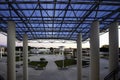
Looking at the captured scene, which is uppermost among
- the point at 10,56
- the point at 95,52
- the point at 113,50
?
the point at 113,50

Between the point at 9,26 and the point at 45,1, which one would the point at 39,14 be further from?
the point at 45,1

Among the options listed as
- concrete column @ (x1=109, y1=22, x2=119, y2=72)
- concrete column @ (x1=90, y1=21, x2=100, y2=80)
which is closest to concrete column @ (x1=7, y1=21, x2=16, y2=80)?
concrete column @ (x1=90, y1=21, x2=100, y2=80)

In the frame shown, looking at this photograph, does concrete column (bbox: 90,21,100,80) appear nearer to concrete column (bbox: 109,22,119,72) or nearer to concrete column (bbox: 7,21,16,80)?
concrete column (bbox: 109,22,119,72)

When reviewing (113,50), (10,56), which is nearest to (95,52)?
(113,50)

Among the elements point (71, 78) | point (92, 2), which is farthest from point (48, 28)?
point (92, 2)

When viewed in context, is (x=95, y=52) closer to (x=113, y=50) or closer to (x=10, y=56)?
(x=113, y=50)

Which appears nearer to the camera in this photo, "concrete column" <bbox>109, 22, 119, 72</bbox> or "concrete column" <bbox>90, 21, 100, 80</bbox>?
"concrete column" <bbox>90, 21, 100, 80</bbox>

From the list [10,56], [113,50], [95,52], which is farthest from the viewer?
[113,50]

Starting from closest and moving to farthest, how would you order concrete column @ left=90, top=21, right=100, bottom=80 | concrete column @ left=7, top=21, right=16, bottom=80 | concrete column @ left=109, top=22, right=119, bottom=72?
concrete column @ left=90, top=21, right=100, bottom=80 < concrete column @ left=7, top=21, right=16, bottom=80 < concrete column @ left=109, top=22, right=119, bottom=72

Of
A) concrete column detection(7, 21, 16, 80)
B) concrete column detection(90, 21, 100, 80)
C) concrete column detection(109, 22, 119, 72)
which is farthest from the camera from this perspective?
concrete column detection(109, 22, 119, 72)

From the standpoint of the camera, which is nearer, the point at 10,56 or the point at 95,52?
the point at 95,52

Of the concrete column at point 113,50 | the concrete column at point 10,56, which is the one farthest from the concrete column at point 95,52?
the concrete column at point 10,56

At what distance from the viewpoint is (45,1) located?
18172 mm

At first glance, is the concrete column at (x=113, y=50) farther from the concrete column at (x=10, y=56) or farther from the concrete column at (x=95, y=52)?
the concrete column at (x=10, y=56)
